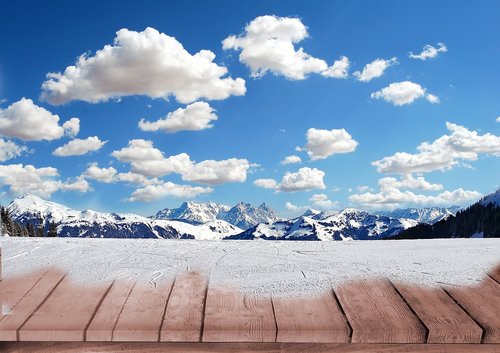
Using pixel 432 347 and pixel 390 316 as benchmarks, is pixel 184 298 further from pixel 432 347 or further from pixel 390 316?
pixel 432 347

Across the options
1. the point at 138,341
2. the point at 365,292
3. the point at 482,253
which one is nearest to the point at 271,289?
the point at 365,292

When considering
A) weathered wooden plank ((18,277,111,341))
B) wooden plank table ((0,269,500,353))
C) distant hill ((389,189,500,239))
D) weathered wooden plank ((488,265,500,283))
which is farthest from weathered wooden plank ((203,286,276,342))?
distant hill ((389,189,500,239))

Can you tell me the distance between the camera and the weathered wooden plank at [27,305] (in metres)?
1.94

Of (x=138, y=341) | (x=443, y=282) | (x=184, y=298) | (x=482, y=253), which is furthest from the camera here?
(x=482, y=253)

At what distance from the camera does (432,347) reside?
192cm

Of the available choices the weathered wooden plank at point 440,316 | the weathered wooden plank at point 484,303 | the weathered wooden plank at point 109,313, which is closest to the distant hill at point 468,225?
the weathered wooden plank at point 484,303

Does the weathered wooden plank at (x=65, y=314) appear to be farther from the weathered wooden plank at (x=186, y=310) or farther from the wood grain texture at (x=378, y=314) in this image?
the wood grain texture at (x=378, y=314)

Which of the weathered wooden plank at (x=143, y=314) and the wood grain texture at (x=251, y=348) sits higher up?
the weathered wooden plank at (x=143, y=314)

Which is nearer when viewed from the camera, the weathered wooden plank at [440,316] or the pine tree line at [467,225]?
the weathered wooden plank at [440,316]

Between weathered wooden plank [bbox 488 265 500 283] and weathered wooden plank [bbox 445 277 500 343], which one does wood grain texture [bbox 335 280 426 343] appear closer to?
weathered wooden plank [bbox 445 277 500 343]

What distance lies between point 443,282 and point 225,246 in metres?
1.08

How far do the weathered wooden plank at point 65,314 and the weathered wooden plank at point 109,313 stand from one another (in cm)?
2

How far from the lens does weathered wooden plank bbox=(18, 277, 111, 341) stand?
1.91m

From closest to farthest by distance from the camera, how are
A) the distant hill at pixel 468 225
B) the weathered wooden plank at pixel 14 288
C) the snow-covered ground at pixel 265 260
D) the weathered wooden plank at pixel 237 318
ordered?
the weathered wooden plank at pixel 237 318, the weathered wooden plank at pixel 14 288, the snow-covered ground at pixel 265 260, the distant hill at pixel 468 225
